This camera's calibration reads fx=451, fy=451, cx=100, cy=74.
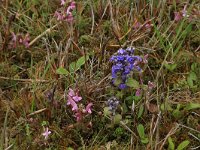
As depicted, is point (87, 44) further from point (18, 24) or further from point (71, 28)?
point (18, 24)

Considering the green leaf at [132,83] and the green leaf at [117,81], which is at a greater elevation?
the green leaf at [117,81]

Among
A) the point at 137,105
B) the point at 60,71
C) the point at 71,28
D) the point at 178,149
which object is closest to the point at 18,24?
the point at 71,28

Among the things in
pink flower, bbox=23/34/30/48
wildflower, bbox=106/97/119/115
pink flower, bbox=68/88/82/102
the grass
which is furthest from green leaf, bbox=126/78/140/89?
pink flower, bbox=23/34/30/48

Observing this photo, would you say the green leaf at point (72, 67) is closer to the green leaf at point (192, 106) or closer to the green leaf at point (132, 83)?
the green leaf at point (132, 83)

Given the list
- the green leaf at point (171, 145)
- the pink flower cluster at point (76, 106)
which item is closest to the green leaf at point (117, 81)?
the pink flower cluster at point (76, 106)

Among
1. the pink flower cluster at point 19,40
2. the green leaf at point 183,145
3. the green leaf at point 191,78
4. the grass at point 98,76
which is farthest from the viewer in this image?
the pink flower cluster at point 19,40

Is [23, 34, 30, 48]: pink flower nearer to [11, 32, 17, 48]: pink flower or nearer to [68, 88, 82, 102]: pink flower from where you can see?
[11, 32, 17, 48]: pink flower

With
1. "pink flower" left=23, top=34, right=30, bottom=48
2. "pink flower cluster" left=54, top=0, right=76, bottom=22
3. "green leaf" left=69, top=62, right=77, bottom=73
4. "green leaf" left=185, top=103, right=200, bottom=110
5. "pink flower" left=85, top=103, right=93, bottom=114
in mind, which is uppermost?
"pink flower cluster" left=54, top=0, right=76, bottom=22

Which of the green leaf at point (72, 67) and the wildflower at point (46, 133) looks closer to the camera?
the wildflower at point (46, 133)
